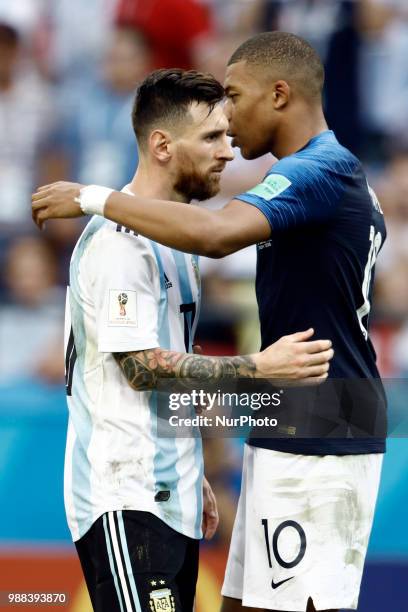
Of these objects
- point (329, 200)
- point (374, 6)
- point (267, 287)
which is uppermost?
point (374, 6)

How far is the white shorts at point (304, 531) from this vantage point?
12.2 feet

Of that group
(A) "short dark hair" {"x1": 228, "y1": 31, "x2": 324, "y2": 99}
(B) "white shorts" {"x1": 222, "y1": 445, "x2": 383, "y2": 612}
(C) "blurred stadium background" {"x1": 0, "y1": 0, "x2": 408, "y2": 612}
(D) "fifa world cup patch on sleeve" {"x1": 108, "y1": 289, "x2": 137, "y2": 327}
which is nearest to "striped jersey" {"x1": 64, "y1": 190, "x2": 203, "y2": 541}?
(D) "fifa world cup patch on sleeve" {"x1": 108, "y1": 289, "x2": 137, "y2": 327}

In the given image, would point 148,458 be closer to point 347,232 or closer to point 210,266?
point 347,232

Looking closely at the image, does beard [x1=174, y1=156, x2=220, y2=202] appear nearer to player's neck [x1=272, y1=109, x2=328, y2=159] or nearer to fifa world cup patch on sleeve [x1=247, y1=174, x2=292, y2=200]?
player's neck [x1=272, y1=109, x2=328, y2=159]

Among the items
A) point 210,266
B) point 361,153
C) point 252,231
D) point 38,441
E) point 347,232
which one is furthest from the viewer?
point 361,153

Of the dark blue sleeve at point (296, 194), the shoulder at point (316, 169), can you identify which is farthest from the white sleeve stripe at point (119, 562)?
the shoulder at point (316, 169)

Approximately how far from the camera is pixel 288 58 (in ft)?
12.6

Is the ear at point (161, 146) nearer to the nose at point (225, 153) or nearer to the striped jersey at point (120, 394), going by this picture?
the nose at point (225, 153)

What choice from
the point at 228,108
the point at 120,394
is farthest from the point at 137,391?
the point at 228,108

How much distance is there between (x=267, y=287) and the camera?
12.5ft

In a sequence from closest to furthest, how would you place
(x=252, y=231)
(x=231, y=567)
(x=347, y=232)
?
(x=252, y=231) < (x=347, y=232) < (x=231, y=567)

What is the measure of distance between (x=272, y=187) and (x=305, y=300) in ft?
1.43

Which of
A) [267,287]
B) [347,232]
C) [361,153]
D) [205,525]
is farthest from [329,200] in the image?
[361,153]

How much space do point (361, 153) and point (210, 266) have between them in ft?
4.62
